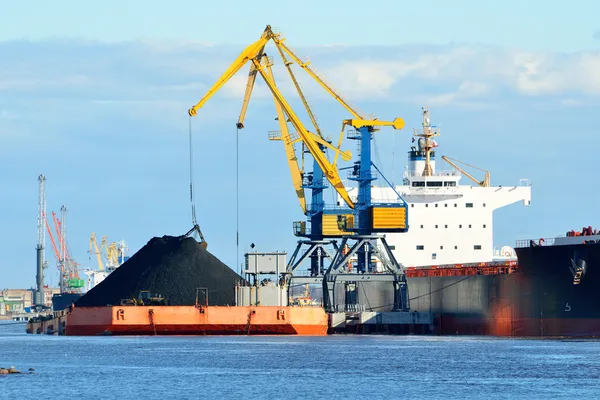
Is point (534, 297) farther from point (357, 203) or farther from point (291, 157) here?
point (291, 157)

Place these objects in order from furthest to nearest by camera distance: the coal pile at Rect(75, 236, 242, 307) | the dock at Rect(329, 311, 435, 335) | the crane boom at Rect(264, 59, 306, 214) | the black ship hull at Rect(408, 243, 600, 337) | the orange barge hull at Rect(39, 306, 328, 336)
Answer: the crane boom at Rect(264, 59, 306, 214) < the coal pile at Rect(75, 236, 242, 307) < the dock at Rect(329, 311, 435, 335) < the orange barge hull at Rect(39, 306, 328, 336) < the black ship hull at Rect(408, 243, 600, 337)

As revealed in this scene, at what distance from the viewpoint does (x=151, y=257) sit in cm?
8131

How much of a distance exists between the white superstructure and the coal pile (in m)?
9.57

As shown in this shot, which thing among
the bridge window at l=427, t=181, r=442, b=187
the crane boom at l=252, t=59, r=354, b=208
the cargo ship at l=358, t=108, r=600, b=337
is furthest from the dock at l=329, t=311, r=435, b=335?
the bridge window at l=427, t=181, r=442, b=187

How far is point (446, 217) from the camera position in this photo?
267 feet

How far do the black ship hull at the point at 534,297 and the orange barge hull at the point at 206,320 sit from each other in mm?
8145

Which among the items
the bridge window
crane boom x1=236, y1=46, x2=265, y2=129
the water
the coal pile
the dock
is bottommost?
the water

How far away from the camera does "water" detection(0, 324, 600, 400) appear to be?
43.1 metres

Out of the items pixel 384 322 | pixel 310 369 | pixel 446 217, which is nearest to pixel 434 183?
pixel 446 217

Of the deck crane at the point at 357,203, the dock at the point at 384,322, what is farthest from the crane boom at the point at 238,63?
the dock at the point at 384,322

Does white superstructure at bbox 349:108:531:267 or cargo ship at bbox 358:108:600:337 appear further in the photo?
white superstructure at bbox 349:108:531:267

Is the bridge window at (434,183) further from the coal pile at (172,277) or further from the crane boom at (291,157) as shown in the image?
the coal pile at (172,277)

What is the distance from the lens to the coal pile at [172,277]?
78125mm

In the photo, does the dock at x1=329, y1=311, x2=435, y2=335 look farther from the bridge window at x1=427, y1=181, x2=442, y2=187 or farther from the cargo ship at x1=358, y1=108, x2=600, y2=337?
the bridge window at x1=427, y1=181, x2=442, y2=187
